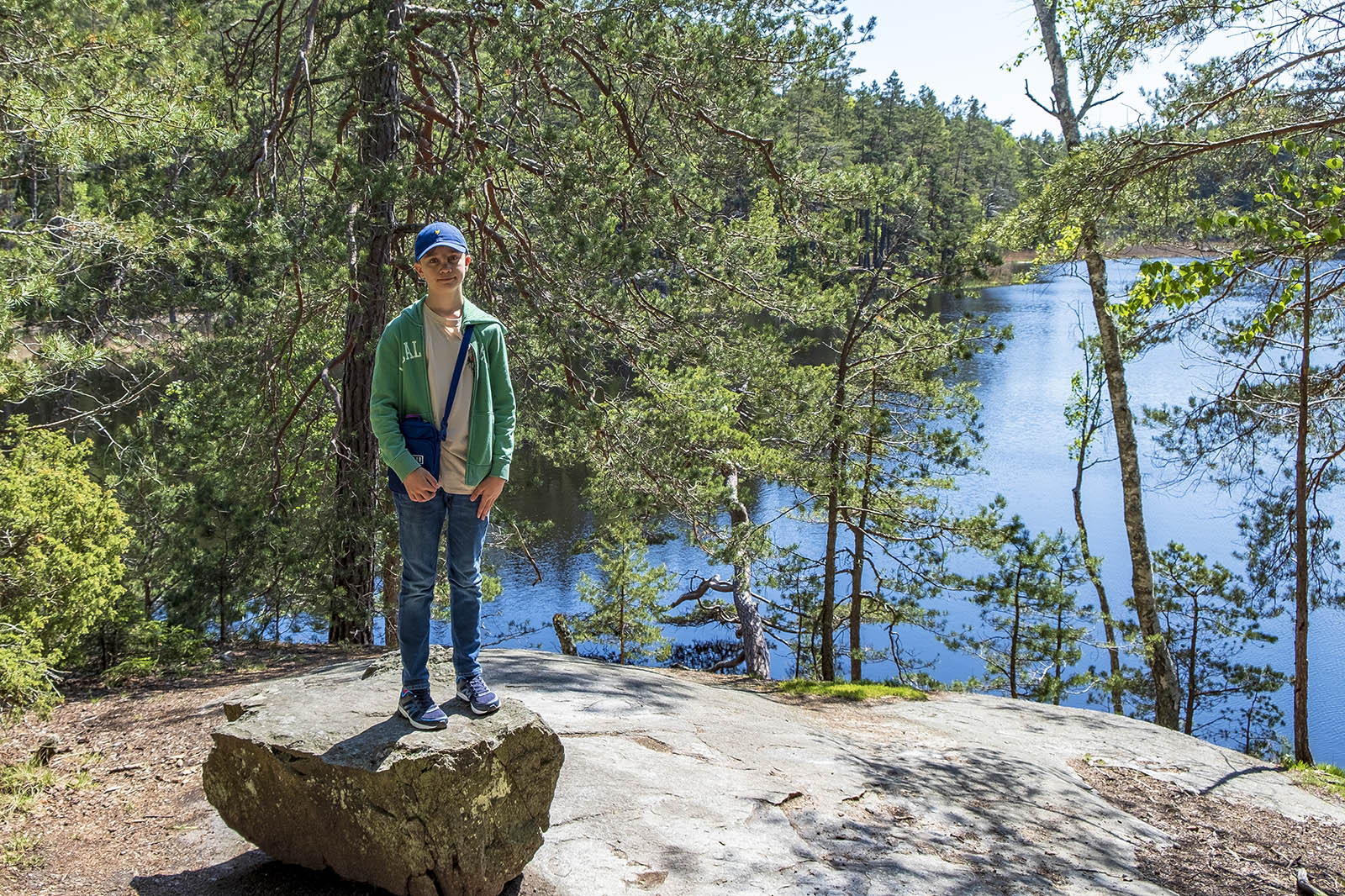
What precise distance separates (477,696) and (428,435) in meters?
1.03

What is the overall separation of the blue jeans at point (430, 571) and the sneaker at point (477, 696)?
4.2 inches

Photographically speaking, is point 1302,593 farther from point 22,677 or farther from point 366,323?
point 22,677

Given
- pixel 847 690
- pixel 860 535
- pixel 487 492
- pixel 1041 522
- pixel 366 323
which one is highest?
pixel 366 323

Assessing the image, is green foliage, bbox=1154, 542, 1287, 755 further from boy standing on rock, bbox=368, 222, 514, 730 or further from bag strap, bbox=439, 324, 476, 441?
bag strap, bbox=439, 324, 476, 441

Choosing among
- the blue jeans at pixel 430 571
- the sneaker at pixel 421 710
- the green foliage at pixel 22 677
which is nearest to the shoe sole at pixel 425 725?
the sneaker at pixel 421 710

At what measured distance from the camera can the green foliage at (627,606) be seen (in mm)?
15781

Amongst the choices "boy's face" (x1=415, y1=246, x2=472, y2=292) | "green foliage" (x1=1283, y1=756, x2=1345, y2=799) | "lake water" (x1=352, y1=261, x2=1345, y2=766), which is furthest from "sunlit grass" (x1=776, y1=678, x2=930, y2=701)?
"boy's face" (x1=415, y1=246, x2=472, y2=292)

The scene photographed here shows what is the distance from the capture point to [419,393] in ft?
12.1

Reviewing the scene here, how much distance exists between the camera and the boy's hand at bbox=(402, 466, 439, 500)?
3.59 meters

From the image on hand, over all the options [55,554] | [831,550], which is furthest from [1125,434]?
[55,554]

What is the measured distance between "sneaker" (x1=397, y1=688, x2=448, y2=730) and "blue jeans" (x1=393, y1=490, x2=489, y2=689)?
36 millimetres

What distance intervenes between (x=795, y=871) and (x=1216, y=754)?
533 centimetres

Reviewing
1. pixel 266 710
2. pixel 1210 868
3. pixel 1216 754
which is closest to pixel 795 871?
pixel 266 710

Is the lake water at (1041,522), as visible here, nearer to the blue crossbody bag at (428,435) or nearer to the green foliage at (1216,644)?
→ the green foliage at (1216,644)
